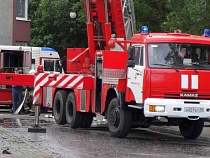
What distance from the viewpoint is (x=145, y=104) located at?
16.1 meters

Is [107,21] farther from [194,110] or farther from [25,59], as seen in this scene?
[25,59]

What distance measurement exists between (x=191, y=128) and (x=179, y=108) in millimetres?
2371

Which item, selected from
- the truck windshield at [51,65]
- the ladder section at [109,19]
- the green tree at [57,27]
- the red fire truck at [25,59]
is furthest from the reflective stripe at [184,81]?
the green tree at [57,27]

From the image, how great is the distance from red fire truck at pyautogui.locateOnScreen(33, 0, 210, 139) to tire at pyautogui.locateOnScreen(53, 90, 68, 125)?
3 centimetres

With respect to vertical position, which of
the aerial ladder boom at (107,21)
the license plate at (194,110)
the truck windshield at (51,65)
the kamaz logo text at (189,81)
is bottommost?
the license plate at (194,110)

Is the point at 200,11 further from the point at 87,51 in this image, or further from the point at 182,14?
the point at 87,51

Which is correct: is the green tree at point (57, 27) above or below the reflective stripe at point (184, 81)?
above

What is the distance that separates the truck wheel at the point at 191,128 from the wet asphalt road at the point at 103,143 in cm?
21

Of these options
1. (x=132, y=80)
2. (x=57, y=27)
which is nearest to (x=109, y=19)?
(x=132, y=80)

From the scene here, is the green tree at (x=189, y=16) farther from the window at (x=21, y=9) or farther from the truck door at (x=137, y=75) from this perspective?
the window at (x=21, y=9)

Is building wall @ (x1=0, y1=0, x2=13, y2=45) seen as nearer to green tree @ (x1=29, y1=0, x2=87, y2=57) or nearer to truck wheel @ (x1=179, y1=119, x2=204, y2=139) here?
green tree @ (x1=29, y1=0, x2=87, y2=57)

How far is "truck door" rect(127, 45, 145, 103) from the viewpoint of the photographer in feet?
53.7

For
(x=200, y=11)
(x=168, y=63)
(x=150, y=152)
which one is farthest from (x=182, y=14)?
(x=150, y=152)

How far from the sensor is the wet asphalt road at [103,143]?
13609mm
